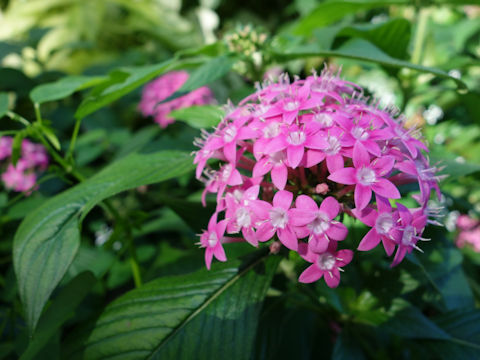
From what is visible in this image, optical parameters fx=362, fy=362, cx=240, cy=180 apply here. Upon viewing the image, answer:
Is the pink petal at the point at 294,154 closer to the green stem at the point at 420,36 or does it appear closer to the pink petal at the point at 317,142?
the pink petal at the point at 317,142

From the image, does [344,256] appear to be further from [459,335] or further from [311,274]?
[459,335]

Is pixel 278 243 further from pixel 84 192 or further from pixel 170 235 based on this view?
Result: pixel 170 235

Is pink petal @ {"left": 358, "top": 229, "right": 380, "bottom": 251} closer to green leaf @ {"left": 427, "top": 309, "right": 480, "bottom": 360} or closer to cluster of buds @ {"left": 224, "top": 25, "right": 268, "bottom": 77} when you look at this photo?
green leaf @ {"left": 427, "top": 309, "right": 480, "bottom": 360}

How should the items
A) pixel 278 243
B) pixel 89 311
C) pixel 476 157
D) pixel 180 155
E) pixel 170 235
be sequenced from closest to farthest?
pixel 278 243
pixel 180 155
pixel 89 311
pixel 170 235
pixel 476 157

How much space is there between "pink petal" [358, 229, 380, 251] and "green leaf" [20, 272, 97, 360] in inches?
19.5

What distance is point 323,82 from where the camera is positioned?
0.63 metres

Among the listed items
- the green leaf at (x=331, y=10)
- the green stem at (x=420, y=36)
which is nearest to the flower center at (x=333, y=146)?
the green leaf at (x=331, y=10)

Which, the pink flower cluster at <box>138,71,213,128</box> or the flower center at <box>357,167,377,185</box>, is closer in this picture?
the flower center at <box>357,167,377,185</box>

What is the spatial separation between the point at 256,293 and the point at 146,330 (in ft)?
0.60

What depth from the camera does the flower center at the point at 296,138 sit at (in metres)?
0.48

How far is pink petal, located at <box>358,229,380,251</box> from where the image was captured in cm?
45

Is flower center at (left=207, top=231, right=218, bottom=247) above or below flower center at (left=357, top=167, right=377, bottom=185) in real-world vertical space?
below

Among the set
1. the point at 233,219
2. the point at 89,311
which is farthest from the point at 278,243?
the point at 89,311

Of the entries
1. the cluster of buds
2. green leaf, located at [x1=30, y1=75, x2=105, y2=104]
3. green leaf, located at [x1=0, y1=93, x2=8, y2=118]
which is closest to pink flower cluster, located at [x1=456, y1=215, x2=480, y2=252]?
the cluster of buds
